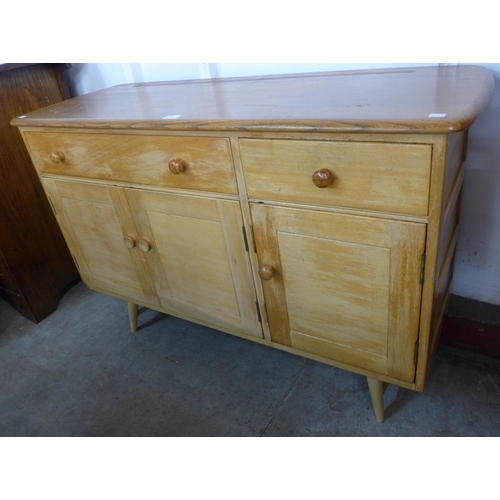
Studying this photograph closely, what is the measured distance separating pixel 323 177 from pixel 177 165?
13.9 inches

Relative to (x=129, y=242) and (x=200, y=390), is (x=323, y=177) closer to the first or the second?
(x=129, y=242)

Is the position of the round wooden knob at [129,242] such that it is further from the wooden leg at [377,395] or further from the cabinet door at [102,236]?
the wooden leg at [377,395]

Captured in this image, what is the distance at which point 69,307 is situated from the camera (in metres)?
1.80

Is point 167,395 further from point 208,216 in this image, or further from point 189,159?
point 189,159

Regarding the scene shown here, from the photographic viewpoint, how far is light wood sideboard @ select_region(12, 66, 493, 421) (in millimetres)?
774

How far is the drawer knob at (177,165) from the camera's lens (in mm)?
986

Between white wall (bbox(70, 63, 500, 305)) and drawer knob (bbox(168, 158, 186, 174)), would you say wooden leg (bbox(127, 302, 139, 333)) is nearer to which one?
drawer knob (bbox(168, 158, 186, 174))

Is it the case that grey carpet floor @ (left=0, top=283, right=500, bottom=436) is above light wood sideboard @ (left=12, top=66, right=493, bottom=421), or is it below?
below

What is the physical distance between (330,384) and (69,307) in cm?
112

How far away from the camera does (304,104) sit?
0.89 meters

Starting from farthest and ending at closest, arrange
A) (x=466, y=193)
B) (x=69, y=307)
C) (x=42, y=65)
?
(x=69, y=307) < (x=42, y=65) < (x=466, y=193)

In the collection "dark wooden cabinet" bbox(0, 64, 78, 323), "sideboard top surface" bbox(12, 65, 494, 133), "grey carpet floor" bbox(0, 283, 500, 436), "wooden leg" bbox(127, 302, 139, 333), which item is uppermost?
"sideboard top surface" bbox(12, 65, 494, 133)

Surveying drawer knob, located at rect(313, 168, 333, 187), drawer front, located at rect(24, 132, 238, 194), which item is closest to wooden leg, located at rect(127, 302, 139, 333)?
drawer front, located at rect(24, 132, 238, 194)
